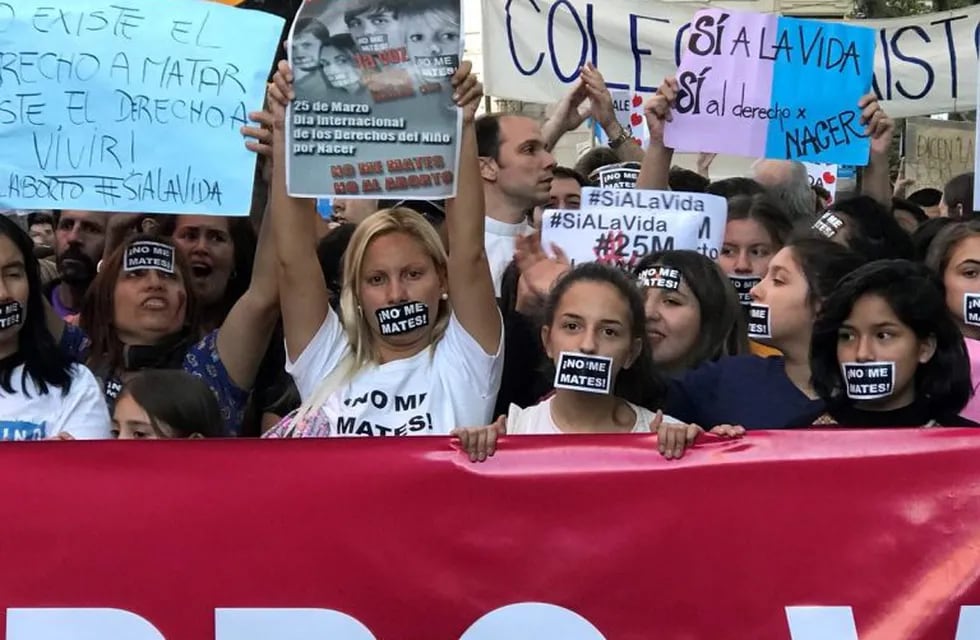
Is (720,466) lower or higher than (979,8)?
lower

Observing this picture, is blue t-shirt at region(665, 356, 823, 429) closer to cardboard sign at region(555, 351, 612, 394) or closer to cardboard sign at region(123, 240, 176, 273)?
cardboard sign at region(555, 351, 612, 394)

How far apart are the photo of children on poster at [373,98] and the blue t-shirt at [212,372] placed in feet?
2.31

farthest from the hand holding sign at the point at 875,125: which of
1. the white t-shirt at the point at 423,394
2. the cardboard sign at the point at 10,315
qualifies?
the cardboard sign at the point at 10,315

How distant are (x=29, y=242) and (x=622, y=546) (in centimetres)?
174

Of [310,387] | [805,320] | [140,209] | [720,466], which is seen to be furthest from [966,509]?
[140,209]

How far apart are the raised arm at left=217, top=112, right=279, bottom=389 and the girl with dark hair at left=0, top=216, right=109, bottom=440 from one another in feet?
1.38

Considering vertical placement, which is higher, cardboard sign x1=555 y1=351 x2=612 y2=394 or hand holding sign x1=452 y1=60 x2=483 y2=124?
hand holding sign x1=452 y1=60 x2=483 y2=124

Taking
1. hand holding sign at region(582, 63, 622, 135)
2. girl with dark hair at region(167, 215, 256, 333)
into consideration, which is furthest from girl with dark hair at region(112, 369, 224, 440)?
hand holding sign at region(582, 63, 622, 135)

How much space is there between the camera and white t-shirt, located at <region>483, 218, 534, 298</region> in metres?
5.30

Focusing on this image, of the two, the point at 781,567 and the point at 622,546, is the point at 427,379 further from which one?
the point at 781,567

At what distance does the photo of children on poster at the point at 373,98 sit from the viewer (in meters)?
3.51

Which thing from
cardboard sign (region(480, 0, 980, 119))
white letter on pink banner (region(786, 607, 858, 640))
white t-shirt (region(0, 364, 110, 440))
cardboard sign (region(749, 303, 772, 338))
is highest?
cardboard sign (region(480, 0, 980, 119))

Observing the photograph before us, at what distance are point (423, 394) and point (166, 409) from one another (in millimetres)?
620

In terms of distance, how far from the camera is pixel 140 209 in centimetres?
391
